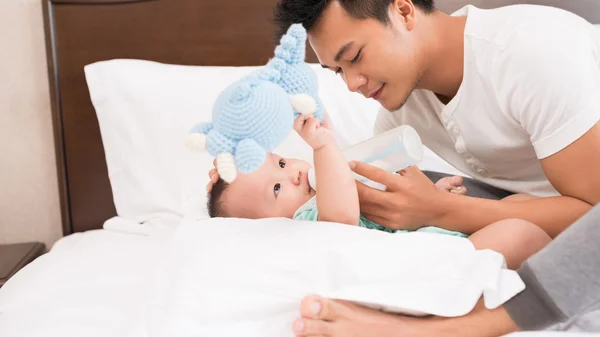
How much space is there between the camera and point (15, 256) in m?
1.81

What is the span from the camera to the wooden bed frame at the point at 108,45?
190 cm

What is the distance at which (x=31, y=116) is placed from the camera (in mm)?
1954

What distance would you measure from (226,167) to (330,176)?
9.4 inches

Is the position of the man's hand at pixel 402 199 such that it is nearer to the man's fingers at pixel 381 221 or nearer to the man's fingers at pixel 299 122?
the man's fingers at pixel 381 221

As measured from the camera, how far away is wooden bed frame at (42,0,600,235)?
1.90m

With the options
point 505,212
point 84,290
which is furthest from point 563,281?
point 84,290

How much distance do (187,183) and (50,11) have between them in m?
0.73

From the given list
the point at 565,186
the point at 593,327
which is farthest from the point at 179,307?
the point at 565,186

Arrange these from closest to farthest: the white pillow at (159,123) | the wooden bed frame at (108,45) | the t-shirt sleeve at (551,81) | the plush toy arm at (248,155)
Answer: the plush toy arm at (248,155) < the t-shirt sleeve at (551,81) < the white pillow at (159,123) < the wooden bed frame at (108,45)

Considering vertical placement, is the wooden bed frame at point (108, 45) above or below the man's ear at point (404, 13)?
below

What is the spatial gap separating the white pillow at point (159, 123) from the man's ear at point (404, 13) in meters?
0.52

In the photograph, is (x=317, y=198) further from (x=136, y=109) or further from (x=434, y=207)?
(x=136, y=109)

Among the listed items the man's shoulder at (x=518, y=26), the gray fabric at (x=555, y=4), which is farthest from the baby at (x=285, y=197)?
the gray fabric at (x=555, y=4)

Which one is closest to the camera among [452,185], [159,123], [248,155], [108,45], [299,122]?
[248,155]
